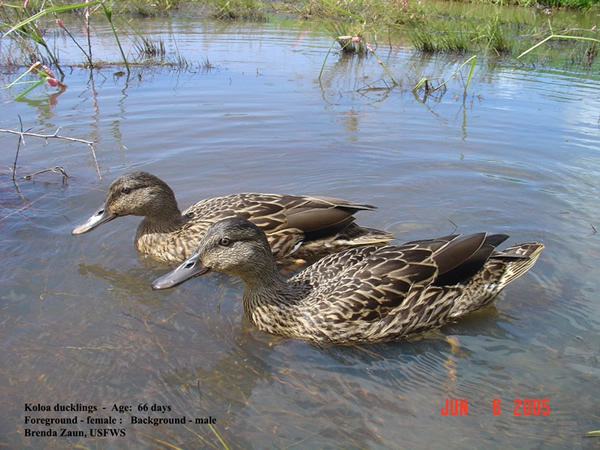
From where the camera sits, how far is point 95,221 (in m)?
5.71

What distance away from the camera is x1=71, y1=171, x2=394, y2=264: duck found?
5723 millimetres

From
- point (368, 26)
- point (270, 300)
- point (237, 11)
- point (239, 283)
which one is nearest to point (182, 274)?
point (270, 300)

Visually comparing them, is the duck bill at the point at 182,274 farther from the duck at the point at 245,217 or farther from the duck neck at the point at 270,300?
the duck at the point at 245,217

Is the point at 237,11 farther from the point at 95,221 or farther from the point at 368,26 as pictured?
the point at 95,221

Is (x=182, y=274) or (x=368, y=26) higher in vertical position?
(x=368, y=26)

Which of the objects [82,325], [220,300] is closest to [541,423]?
[220,300]

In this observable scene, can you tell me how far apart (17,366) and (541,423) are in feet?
11.8

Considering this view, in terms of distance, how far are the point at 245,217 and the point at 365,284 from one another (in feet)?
5.74

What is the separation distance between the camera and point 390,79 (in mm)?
12305

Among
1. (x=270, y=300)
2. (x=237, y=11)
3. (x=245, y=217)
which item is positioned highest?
(x=237, y=11)
